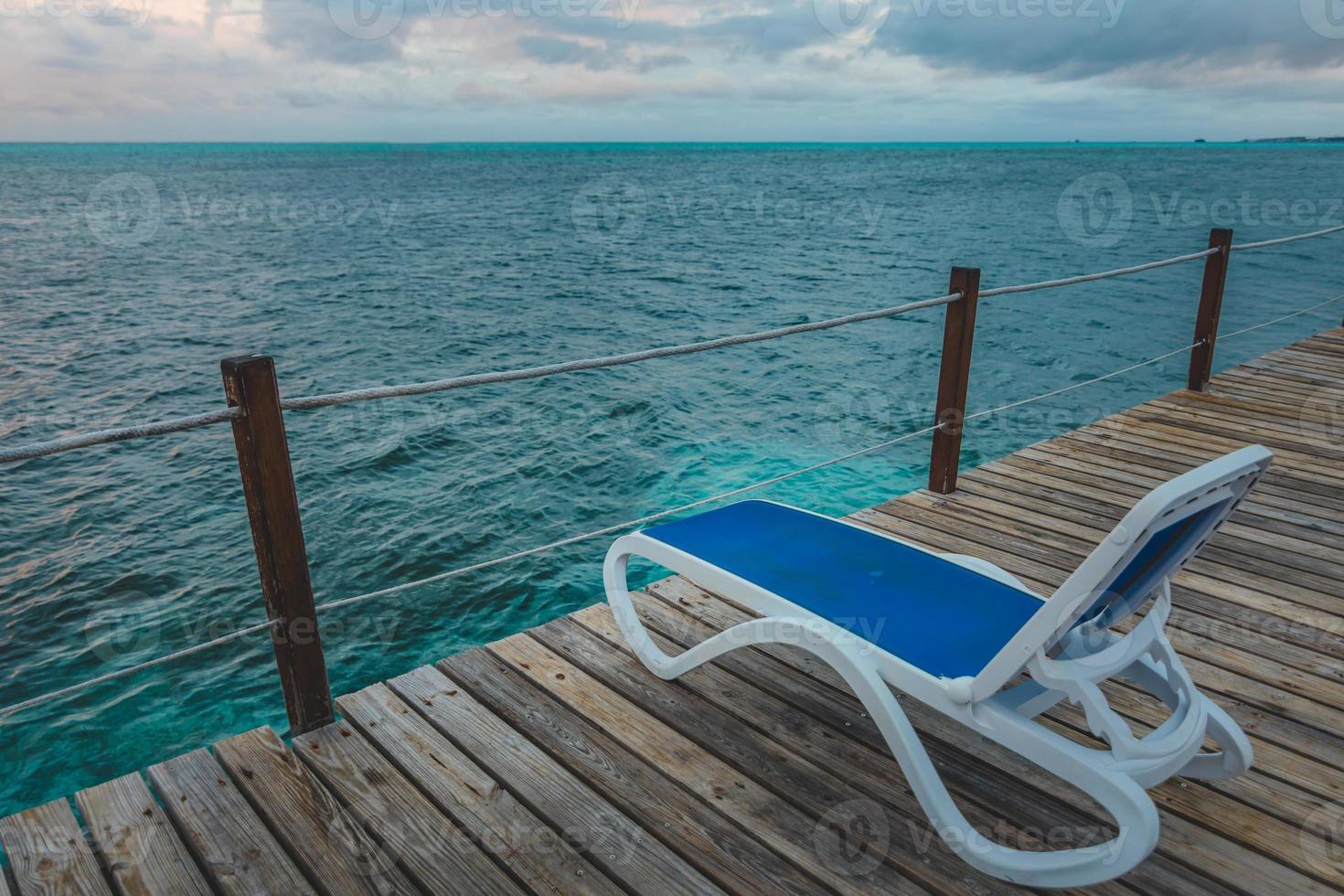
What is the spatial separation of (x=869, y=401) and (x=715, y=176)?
71420 millimetres

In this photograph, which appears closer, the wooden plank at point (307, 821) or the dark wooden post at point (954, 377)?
the wooden plank at point (307, 821)

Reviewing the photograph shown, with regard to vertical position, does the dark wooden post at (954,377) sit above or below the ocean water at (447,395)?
above

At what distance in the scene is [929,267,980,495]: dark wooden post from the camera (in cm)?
392

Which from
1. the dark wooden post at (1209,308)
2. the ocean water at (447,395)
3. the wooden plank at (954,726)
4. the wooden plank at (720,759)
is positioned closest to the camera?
the wooden plank at (720,759)

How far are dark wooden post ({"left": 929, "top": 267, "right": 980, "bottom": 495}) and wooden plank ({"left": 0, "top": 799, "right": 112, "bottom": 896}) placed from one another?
3.33 meters

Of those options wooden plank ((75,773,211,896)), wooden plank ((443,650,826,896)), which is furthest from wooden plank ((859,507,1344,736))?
wooden plank ((75,773,211,896))

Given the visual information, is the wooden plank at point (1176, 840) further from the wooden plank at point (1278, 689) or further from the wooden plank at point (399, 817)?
the wooden plank at point (399, 817)

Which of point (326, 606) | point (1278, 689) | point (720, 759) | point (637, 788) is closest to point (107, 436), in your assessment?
point (326, 606)

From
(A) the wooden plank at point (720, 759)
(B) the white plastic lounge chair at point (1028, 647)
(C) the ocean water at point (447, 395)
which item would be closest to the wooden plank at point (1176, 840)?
(B) the white plastic lounge chair at point (1028, 647)

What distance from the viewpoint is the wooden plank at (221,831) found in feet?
6.25

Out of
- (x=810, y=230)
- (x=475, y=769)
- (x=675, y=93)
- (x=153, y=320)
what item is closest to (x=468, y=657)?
(x=475, y=769)

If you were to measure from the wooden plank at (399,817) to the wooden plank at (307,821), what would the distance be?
1.1 inches

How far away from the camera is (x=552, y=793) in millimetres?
2193

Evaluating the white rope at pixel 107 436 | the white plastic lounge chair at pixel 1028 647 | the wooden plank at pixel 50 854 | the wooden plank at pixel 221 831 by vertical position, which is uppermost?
the white rope at pixel 107 436
